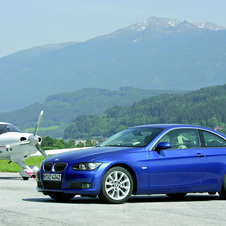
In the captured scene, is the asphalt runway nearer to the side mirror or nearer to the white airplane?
the side mirror

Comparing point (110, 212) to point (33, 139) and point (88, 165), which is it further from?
point (33, 139)

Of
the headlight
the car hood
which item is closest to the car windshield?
the car hood

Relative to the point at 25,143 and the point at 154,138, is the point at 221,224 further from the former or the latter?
the point at 25,143

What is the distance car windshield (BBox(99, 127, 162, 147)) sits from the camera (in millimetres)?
10406

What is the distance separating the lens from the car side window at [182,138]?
10.6 metres

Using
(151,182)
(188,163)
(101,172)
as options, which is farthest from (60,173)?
(188,163)

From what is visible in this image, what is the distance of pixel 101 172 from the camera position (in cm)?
959

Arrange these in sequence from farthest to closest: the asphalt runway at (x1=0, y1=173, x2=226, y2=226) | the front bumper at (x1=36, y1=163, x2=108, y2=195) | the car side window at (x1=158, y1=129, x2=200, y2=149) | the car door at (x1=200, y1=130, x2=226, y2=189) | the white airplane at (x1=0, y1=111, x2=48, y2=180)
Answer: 1. the white airplane at (x1=0, y1=111, x2=48, y2=180)
2. the car door at (x1=200, y1=130, x2=226, y2=189)
3. the car side window at (x1=158, y1=129, x2=200, y2=149)
4. the front bumper at (x1=36, y1=163, x2=108, y2=195)
5. the asphalt runway at (x1=0, y1=173, x2=226, y2=226)

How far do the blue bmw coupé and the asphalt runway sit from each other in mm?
253

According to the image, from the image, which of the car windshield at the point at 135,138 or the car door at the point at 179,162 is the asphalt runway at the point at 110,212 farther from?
the car windshield at the point at 135,138

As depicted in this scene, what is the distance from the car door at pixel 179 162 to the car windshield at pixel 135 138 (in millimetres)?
212

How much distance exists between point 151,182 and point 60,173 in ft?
5.09

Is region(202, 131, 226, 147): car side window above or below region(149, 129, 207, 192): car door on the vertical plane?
above

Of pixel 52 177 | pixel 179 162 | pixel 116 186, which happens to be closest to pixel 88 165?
pixel 116 186
